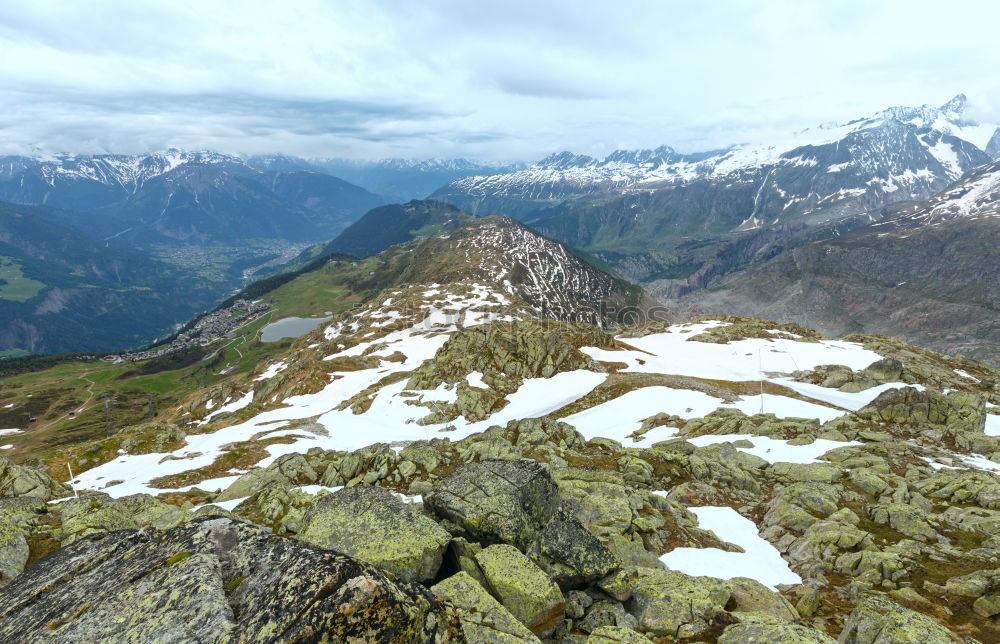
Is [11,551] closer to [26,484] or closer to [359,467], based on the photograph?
[359,467]

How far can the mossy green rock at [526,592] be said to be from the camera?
13.2 m

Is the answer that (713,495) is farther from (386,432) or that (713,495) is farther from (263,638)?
(386,432)

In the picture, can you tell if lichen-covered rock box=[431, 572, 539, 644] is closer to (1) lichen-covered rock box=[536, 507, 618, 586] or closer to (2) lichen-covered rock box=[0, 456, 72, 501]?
(1) lichen-covered rock box=[536, 507, 618, 586]

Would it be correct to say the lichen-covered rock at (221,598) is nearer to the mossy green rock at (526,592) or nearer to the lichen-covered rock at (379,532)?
the lichen-covered rock at (379,532)

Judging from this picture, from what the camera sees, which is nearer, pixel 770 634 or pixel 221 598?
pixel 221 598

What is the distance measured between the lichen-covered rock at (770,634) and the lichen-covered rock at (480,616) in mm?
6156

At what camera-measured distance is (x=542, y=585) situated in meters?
13.6

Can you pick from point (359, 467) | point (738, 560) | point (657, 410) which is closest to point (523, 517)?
point (738, 560)

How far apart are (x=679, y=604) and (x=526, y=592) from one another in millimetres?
5465

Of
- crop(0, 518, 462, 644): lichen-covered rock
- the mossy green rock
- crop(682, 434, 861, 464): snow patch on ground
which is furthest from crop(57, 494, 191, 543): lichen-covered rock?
→ crop(682, 434, 861, 464): snow patch on ground

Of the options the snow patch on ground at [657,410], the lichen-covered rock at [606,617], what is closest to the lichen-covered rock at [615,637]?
the lichen-covered rock at [606,617]

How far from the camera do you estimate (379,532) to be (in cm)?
1462

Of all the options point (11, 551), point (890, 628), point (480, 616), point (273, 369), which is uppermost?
point (480, 616)

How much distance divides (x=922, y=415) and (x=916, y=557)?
31.8 m
